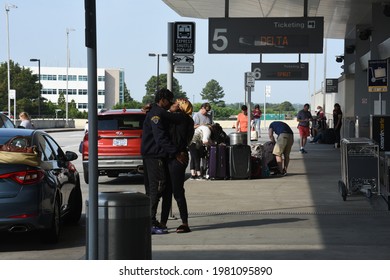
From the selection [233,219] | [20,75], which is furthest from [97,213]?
[20,75]

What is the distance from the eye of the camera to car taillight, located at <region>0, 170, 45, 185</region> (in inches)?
377

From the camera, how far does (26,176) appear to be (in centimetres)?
968

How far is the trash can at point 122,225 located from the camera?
7.12 meters

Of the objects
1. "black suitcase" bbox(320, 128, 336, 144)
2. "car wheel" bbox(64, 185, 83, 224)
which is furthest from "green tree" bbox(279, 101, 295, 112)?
"car wheel" bbox(64, 185, 83, 224)

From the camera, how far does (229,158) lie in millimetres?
19375

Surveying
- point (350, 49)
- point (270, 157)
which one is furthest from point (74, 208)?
point (350, 49)

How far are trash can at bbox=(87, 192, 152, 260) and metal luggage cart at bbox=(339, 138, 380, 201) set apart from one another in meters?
7.81

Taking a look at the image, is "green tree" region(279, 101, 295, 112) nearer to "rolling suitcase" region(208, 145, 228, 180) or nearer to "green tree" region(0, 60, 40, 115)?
"green tree" region(0, 60, 40, 115)

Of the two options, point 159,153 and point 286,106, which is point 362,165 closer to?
point 159,153

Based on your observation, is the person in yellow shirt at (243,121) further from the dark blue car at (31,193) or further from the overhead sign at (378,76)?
the dark blue car at (31,193)

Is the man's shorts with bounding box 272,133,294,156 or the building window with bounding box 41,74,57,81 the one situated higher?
the building window with bounding box 41,74,57,81

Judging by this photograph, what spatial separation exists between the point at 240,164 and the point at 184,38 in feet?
21.1

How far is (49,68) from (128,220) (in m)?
166
